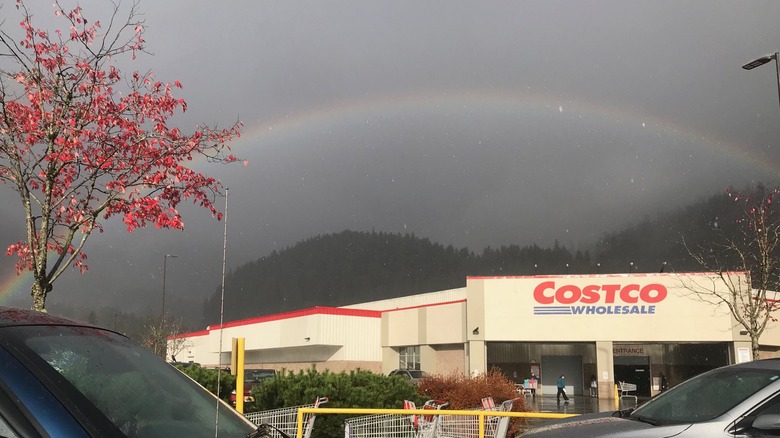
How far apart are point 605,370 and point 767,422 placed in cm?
4273

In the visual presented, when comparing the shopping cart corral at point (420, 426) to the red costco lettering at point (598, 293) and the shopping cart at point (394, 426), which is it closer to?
the shopping cart at point (394, 426)

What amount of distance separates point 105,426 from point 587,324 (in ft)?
152

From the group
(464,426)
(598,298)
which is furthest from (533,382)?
(464,426)

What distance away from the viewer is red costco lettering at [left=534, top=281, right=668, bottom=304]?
44.9 metres

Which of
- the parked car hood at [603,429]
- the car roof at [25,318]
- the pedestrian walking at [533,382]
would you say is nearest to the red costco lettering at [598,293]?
the pedestrian walking at [533,382]

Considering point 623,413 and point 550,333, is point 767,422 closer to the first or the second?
point 623,413

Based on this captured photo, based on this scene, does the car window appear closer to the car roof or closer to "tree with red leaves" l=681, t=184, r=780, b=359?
the car roof

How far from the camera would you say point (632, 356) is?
50.7 m

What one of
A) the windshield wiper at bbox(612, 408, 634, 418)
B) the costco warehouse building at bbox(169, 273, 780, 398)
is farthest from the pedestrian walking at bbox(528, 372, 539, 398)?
the windshield wiper at bbox(612, 408, 634, 418)

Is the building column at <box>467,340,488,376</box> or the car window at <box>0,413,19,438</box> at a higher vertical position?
the car window at <box>0,413,19,438</box>

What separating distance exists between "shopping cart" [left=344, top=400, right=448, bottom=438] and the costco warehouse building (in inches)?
1226

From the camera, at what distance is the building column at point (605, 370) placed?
43.9m

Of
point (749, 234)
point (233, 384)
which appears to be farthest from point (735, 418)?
point (749, 234)

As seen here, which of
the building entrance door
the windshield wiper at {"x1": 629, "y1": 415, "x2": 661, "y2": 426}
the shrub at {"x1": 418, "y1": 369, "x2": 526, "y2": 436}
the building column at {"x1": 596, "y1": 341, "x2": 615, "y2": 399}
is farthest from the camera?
the building entrance door
